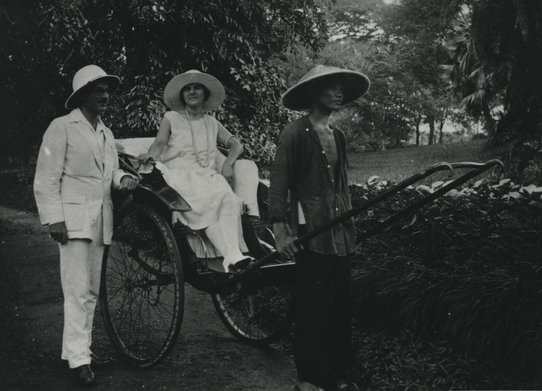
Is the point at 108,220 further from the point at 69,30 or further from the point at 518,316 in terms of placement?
the point at 69,30

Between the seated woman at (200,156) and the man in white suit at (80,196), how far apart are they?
354 millimetres

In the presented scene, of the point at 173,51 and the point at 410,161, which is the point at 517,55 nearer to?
the point at 173,51

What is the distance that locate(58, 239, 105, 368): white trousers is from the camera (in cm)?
407

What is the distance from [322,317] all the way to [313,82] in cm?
139

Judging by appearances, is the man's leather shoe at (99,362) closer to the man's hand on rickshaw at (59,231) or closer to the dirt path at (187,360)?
the dirt path at (187,360)

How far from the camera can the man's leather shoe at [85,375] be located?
401 cm

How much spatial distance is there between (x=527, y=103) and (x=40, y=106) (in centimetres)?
986

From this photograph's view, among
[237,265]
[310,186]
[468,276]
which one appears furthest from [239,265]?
[468,276]

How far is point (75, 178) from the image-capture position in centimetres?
420

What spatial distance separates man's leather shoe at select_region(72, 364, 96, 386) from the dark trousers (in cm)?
136

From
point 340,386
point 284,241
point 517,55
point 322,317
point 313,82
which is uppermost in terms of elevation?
point 517,55

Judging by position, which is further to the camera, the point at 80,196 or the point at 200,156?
the point at 200,156

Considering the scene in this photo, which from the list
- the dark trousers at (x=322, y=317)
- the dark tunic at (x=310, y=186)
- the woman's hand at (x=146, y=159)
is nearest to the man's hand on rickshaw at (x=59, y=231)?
the woman's hand at (x=146, y=159)

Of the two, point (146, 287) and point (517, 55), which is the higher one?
point (517, 55)
